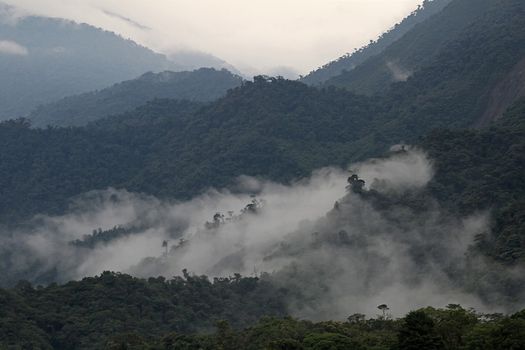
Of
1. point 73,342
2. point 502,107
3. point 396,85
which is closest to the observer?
point 73,342

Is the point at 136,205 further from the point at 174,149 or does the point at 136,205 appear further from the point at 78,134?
the point at 78,134

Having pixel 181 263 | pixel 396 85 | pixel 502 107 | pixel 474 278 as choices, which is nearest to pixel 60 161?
pixel 181 263

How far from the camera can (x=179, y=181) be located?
117375mm

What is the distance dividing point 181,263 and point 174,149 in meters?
35.9

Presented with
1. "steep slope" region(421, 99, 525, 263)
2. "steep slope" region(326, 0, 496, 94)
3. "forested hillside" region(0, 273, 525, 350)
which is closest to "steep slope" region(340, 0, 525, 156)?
"steep slope" region(326, 0, 496, 94)

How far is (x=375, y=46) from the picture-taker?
611ft

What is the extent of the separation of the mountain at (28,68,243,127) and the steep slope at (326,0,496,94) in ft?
115

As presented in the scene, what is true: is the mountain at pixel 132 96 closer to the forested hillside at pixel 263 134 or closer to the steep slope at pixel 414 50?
the steep slope at pixel 414 50

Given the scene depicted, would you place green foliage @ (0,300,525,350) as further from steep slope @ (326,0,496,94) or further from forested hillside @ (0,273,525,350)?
steep slope @ (326,0,496,94)

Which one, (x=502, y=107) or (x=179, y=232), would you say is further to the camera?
(x=179, y=232)

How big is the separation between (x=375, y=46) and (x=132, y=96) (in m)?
53.2

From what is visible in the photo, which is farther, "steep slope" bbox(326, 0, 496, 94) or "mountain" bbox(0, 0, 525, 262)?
"steep slope" bbox(326, 0, 496, 94)

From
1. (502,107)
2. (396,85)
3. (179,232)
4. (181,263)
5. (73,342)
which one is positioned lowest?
(73,342)

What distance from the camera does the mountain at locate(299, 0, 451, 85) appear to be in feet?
596
